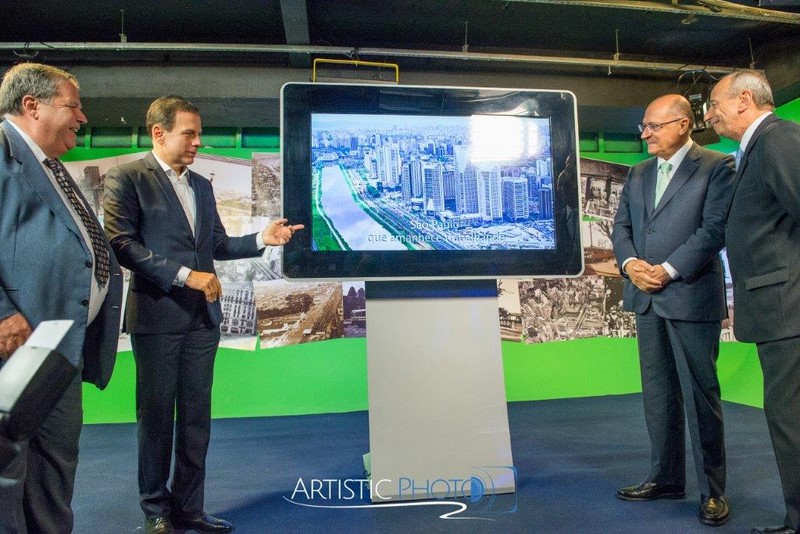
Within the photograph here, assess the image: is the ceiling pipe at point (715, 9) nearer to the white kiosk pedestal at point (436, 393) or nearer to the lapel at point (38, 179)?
the white kiosk pedestal at point (436, 393)

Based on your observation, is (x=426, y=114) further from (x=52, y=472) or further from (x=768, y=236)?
(x=52, y=472)

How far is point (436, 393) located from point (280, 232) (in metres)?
0.96

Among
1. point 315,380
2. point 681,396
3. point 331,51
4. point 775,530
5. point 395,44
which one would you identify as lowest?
point 775,530

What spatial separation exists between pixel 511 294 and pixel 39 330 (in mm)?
5628

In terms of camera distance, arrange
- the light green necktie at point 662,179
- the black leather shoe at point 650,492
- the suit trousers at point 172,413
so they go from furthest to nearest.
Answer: the light green necktie at point 662,179
the black leather shoe at point 650,492
the suit trousers at point 172,413

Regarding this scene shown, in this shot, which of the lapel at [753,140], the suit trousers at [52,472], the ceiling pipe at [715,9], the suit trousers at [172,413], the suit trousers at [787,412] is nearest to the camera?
the suit trousers at [52,472]

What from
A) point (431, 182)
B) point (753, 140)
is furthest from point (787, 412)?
point (431, 182)

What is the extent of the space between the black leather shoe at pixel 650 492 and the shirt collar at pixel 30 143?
263 centimetres

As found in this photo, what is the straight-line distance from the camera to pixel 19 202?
1690 millimetres

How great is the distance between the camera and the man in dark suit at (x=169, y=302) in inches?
90.2

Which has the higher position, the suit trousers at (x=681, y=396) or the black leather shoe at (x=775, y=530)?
the suit trousers at (x=681, y=396)

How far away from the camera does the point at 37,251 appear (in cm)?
169

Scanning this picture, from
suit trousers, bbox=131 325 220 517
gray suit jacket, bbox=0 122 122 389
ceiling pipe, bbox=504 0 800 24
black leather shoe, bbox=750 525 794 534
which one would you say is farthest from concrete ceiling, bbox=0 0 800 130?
black leather shoe, bbox=750 525 794 534

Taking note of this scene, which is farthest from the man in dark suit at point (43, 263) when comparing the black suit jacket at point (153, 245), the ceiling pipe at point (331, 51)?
the ceiling pipe at point (331, 51)
